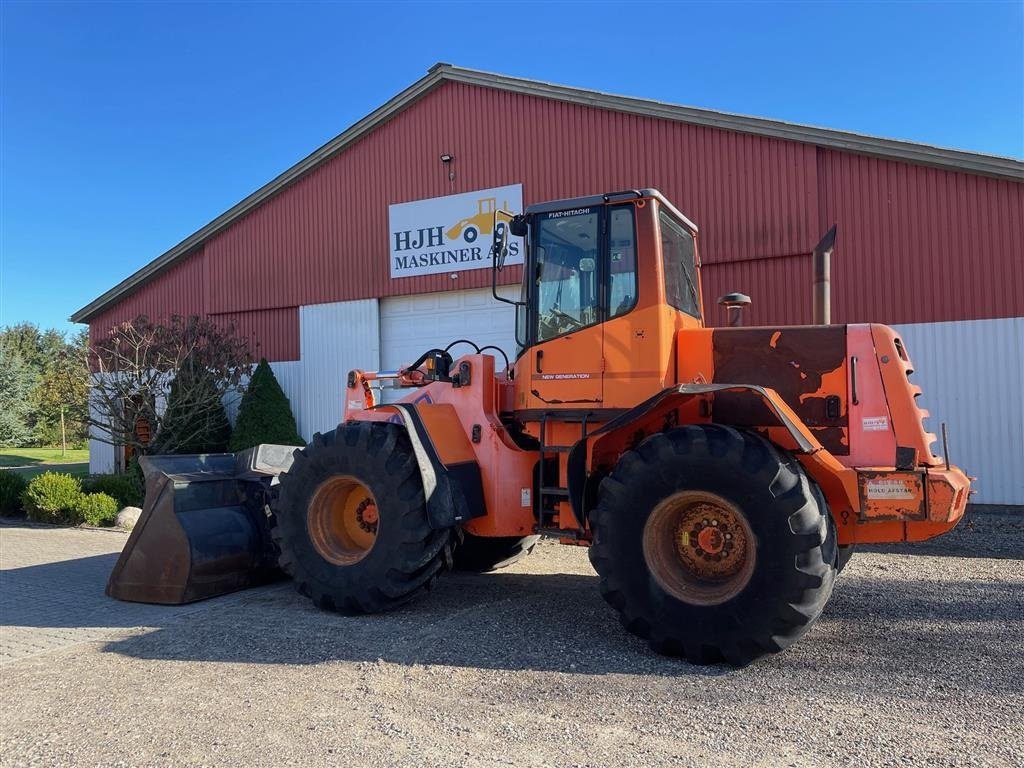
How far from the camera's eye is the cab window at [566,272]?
5.80m

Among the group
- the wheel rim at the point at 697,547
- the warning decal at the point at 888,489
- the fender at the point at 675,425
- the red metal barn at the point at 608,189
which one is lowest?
the wheel rim at the point at 697,547

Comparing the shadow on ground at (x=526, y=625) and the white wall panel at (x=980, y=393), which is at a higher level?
the white wall panel at (x=980, y=393)

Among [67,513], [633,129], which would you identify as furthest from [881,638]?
[67,513]

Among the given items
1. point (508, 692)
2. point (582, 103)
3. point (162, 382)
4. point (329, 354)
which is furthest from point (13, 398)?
point (508, 692)

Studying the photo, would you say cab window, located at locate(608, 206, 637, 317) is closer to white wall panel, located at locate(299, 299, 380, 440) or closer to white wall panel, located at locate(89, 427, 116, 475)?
white wall panel, located at locate(299, 299, 380, 440)

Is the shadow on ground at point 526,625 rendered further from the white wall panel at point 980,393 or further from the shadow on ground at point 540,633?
the white wall panel at point 980,393

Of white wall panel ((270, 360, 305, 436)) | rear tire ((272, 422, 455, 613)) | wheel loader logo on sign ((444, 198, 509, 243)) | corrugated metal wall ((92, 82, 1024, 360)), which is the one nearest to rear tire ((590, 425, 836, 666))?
rear tire ((272, 422, 455, 613))

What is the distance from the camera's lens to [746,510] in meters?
4.74

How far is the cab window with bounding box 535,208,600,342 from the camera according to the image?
5805mm

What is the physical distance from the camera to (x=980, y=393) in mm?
10727

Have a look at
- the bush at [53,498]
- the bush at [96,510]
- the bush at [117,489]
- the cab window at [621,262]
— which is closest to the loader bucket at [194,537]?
the cab window at [621,262]

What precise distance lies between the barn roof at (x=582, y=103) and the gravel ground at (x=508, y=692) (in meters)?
6.78

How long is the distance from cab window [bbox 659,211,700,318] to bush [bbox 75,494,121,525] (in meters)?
9.83

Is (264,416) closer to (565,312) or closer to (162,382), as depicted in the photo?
(162,382)
